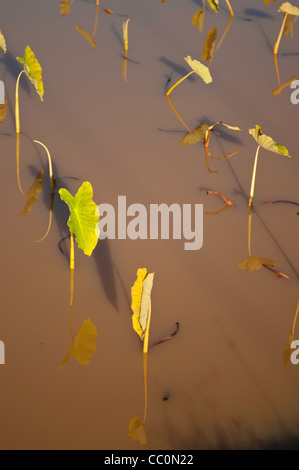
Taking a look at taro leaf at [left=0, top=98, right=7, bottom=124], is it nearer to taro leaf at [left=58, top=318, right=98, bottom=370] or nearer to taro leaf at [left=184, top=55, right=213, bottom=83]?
taro leaf at [left=184, top=55, right=213, bottom=83]

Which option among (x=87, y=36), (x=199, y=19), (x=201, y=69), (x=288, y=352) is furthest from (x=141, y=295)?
(x=199, y=19)

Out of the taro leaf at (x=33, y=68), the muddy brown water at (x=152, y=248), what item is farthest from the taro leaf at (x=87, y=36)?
the taro leaf at (x=33, y=68)

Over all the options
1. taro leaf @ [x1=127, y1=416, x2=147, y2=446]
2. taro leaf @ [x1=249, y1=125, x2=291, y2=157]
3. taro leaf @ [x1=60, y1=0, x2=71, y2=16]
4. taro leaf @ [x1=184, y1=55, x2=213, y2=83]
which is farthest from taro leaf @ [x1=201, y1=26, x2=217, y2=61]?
taro leaf @ [x1=127, y1=416, x2=147, y2=446]

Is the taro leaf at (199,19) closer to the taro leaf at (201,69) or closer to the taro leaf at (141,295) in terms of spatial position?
the taro leaf at (201,69)

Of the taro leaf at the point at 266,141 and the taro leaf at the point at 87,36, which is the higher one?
the taro leaf at the point at 87,36

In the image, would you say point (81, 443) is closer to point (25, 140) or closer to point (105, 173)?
point (105, 173)

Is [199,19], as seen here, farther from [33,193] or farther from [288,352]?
[288,352]
